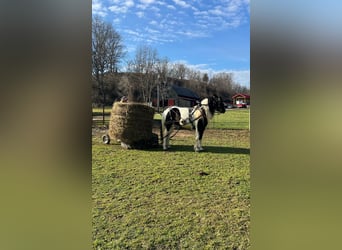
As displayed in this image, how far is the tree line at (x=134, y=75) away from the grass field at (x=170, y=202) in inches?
39.6

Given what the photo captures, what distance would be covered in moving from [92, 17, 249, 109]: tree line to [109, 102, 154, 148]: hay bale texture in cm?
184

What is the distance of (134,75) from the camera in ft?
11.0

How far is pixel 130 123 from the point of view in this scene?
598 cm

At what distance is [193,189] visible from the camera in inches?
134

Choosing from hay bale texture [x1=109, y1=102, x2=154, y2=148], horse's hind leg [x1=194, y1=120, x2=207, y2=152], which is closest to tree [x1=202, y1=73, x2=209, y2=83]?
hay bale texture [x1=109, y1=102, x2=154, y2=148]

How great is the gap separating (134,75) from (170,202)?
5.26 ft
